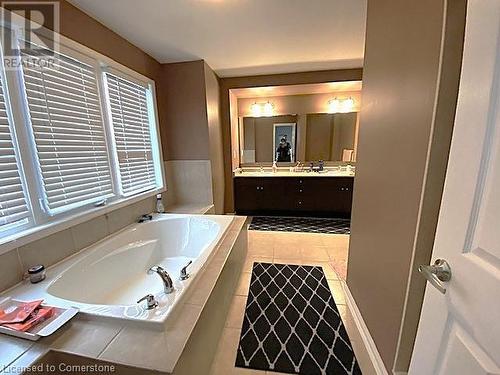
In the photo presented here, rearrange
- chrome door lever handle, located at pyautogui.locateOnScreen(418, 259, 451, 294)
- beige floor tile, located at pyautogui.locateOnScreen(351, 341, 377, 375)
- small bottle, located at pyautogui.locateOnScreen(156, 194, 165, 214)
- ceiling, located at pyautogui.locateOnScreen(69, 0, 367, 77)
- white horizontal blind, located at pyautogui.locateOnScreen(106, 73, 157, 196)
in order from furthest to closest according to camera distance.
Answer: small bottle, located at pyautogui.locateOnScreen(156, 194, 165, 214), white horizontal blind, located at pyautogui.locateOnScreen(106, 73, 157, 196), ceiling, located at pyautogui.locateOnScreen(69, 0, 367, 77), beige floor tile, located at pyautogui.locateOnScreen(351, 341, 377, 375), chrome door lever handle, located at pyautogui.locateOnScreen(418, 259, 451, 294)

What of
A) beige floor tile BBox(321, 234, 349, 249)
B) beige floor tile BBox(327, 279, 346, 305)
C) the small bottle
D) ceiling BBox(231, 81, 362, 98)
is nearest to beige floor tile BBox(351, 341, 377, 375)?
beige floor tile BBox(327, 279, 346, 305)

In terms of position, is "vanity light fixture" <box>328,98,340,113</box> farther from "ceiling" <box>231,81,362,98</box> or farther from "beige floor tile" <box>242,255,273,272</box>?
"beige floor tile" <box>242,255,273,272</box>

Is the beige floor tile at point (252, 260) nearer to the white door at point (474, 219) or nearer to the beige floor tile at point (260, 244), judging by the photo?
the beige floor tile at point (260, 244)

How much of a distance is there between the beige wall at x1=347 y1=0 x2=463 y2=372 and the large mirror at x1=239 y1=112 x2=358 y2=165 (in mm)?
2696

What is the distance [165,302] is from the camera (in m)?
1.18

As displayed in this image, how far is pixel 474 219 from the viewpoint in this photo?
564 millimetres

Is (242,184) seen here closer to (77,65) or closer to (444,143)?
(77,65)

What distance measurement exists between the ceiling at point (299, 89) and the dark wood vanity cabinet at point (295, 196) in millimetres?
1482

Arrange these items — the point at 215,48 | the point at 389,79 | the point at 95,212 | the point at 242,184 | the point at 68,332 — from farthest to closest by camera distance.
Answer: the point at 242,184 < the point at 215,48 < the point at 95,212 < the point at 389,79 < the point at 68,332

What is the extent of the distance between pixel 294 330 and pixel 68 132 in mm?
2224

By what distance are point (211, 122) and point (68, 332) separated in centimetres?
272

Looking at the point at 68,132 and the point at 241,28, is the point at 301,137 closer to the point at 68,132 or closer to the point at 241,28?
the point at 241,28

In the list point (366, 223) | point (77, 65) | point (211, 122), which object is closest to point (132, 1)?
point (77, 65)

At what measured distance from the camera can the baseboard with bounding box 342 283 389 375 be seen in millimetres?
1172
